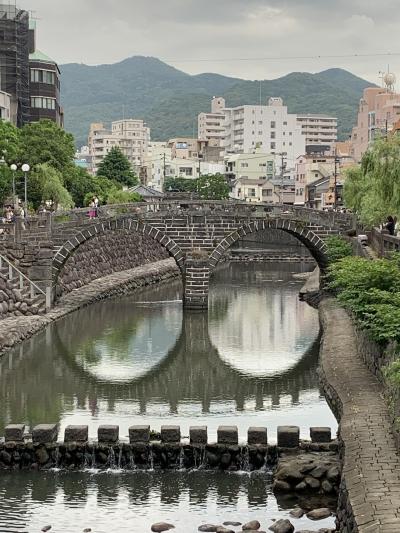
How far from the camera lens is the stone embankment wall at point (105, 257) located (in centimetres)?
5597

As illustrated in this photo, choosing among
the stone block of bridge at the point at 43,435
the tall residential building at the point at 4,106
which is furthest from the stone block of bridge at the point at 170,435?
the tall residential building at the point at 4,106

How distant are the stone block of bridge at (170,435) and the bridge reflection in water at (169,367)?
2.57 metres

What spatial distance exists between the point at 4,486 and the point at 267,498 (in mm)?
5938

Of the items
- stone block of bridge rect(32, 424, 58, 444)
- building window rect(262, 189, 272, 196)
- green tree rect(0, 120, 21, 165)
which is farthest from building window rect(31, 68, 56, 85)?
stone block of bridge rect(32, 424, 58, 444)

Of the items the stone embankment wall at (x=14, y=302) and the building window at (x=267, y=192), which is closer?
the stone embankment wall at (x=14, y=302)

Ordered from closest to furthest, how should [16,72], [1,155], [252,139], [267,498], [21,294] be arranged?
[267,498] < [21,294] < [1,155] < [16,72] < [252,139]

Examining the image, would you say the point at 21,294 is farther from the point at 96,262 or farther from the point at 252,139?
the point at 252,139

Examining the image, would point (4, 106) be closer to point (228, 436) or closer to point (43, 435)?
point (43, 435)

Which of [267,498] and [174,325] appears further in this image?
[174,325]

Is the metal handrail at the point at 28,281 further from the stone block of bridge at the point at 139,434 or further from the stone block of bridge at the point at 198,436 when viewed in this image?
the stone block of bridge at the point at 198,436

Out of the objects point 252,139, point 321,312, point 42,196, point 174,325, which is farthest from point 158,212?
point 252,139

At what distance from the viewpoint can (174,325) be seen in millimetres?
46656

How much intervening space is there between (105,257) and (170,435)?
4236 cm

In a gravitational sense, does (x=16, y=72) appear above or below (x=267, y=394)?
above
